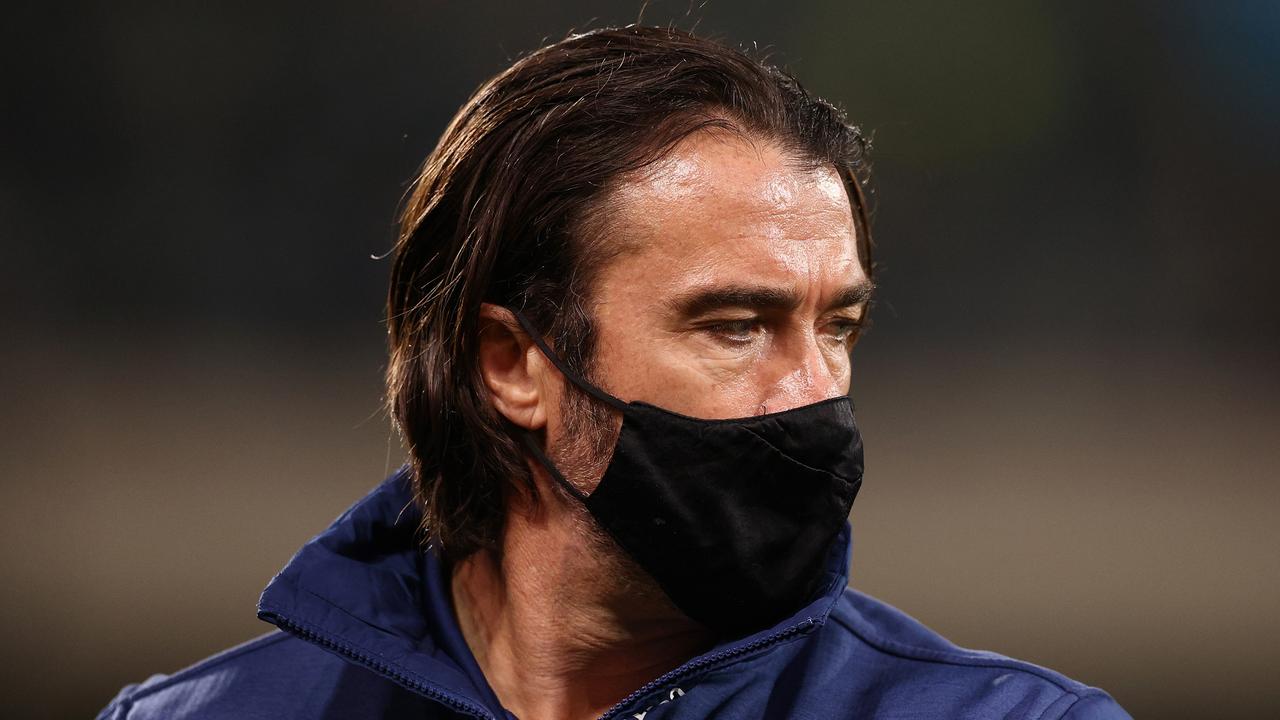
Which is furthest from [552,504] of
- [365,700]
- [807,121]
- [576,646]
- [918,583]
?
[918,583]

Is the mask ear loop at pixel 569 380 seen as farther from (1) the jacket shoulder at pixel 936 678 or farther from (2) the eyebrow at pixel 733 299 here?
(1) the jacket shoulder at pixel 936 678

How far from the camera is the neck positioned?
1.85 m

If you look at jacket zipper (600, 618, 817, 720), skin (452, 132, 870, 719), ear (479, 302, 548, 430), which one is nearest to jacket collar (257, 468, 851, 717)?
jacket zipper (600, 618, 817, 720)

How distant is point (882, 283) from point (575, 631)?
2.72 m

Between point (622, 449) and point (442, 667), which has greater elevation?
→ point (622, 449)

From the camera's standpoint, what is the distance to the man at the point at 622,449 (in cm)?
175

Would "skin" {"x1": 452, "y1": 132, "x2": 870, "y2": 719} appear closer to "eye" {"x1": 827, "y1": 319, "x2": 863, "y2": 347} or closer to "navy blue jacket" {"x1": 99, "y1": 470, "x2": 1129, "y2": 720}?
"eye" {"x1": 827, "y1": 319, "x2": 863, "y2": 347}

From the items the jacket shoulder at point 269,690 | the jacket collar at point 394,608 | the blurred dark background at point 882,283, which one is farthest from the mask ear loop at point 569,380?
the blurred dark background at point 882,283

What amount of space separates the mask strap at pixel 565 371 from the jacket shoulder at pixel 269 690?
54 centimetres

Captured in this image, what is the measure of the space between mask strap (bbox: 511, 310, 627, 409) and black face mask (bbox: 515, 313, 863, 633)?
38mm

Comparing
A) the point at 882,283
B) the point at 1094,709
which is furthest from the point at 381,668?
the point at 882,283

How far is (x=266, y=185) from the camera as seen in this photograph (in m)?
4.22

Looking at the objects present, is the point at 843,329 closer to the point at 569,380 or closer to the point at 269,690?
the point at 569,380

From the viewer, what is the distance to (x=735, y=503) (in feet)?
5.79
